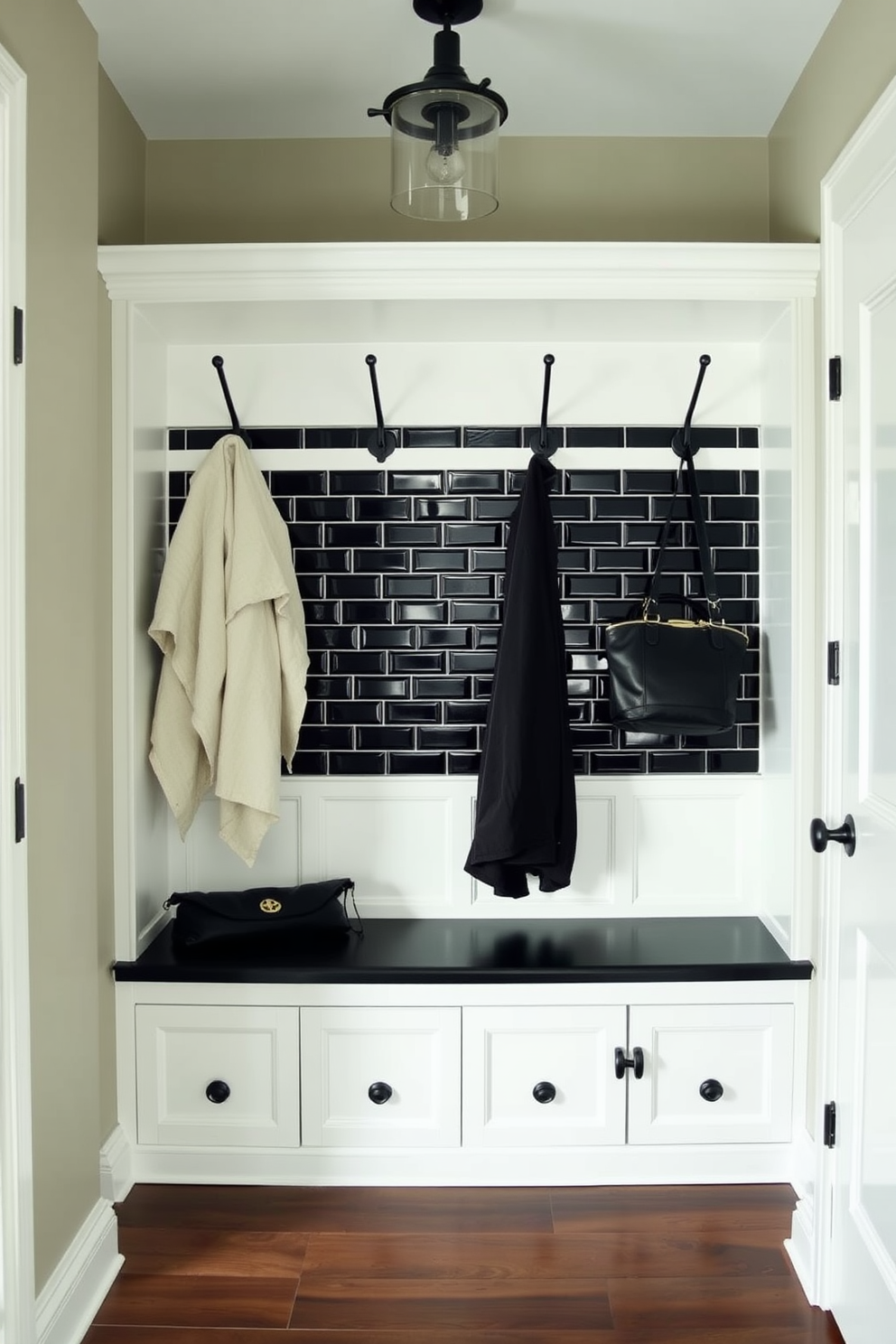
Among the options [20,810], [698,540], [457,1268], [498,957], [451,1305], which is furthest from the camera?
[698,540]

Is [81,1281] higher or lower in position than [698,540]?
lower

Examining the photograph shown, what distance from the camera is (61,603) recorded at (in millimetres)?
1959

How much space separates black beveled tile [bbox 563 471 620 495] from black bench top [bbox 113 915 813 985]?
109 centimetres

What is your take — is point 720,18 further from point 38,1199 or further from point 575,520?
point 38,1199

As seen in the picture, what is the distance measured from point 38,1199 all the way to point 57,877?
55 cm

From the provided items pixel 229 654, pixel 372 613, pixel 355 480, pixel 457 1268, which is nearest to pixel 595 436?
pixel 355 480

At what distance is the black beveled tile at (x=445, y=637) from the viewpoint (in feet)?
8.76

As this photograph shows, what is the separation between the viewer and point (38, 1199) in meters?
1.81

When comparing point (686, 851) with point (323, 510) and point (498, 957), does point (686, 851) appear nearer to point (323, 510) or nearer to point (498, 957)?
point (498, 957)

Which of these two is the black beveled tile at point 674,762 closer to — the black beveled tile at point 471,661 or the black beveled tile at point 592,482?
the black beveled tile at point 471,661

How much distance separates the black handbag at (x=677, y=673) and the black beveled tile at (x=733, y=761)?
27 cm

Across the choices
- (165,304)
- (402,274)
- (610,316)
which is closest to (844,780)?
(610,316)

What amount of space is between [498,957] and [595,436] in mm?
1292

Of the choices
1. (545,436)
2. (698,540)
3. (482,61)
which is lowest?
(698,540)
